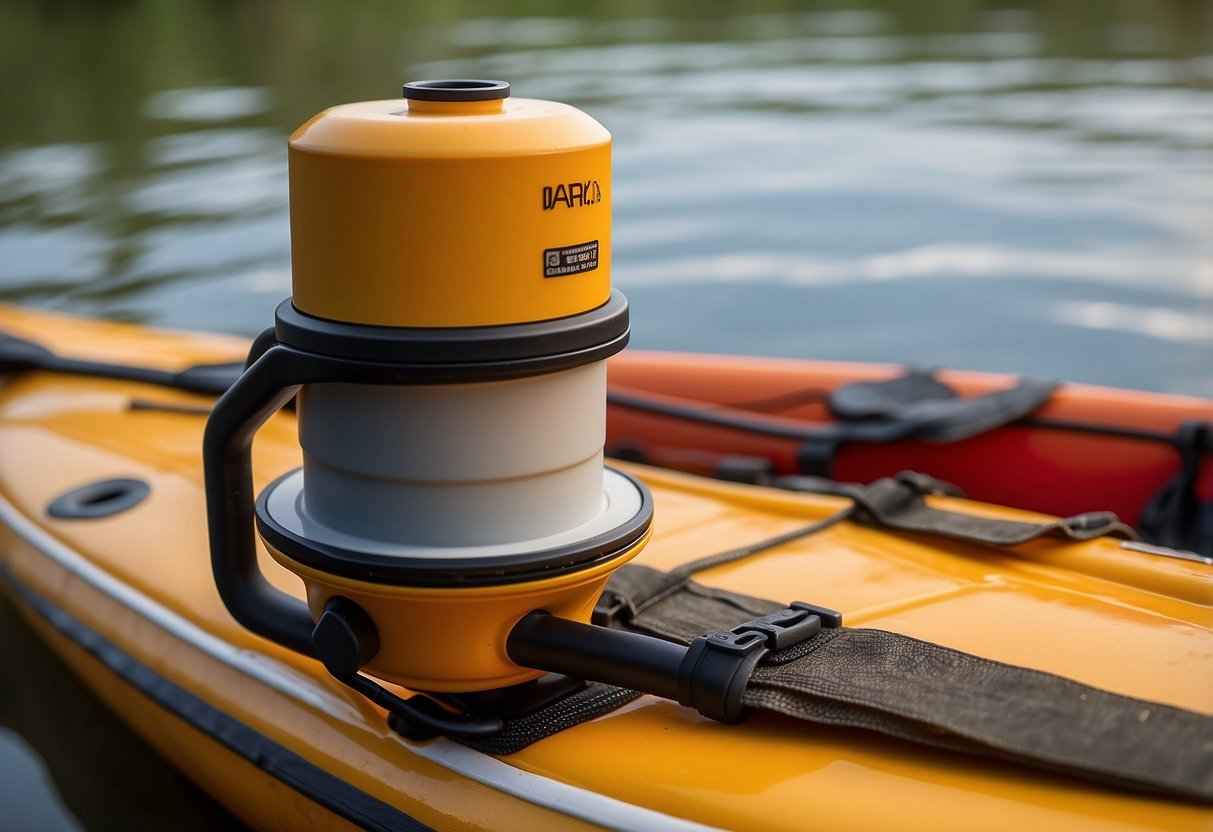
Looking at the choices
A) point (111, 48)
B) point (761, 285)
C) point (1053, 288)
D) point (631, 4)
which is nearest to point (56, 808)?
point (761, 285)

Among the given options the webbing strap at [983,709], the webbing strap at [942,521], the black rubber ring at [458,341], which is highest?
the black rubber ring at [458,341]

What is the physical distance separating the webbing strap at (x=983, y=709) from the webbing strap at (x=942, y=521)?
474mm

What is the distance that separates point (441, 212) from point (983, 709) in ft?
2.69

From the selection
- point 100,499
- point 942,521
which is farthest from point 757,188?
point 942,521

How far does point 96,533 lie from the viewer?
2473 millimetres

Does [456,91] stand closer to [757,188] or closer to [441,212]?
[441,212]

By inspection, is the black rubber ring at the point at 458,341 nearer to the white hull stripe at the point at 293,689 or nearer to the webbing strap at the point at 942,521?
the white hull stripe at the point at 293,689

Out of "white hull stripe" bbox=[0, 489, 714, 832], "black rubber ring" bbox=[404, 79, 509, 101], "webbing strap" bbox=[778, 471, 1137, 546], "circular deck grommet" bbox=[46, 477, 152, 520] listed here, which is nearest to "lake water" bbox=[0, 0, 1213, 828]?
"white hull stripe" bbox=[0, 489, 714, 832]

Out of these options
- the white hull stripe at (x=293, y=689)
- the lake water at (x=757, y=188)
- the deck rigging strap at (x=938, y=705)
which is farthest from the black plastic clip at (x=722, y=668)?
the lake water at (x=757, y=188)

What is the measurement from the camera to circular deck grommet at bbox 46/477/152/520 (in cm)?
256

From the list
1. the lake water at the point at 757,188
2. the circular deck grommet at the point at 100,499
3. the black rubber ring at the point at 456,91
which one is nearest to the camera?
the black rubber ring at the point at 456,91

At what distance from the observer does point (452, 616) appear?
4.98ft

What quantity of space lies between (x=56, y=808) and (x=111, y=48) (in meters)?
12.6

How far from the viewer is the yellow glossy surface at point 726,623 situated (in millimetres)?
1422
